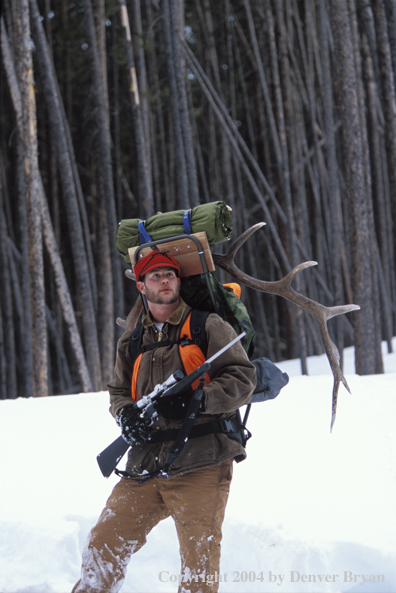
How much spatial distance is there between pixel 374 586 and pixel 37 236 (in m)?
4.01

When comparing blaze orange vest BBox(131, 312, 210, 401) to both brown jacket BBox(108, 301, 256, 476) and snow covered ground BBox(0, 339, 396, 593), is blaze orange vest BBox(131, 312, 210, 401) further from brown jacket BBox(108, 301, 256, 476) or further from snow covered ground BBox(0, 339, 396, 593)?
snow covered ground BBox(0, 339, 396, 593)

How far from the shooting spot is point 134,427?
1.51 meters

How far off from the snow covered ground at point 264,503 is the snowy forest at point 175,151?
2.07 meters

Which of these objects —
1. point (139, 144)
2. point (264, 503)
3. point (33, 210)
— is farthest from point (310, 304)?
point (139, 144)

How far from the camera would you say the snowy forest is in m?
5.11

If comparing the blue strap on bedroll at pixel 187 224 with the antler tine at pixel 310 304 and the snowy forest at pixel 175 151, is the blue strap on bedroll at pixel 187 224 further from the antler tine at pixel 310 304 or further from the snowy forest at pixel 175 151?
the snowy forest at pixel 175 151

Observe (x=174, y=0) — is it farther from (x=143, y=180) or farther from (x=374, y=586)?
(x=374, y=586)

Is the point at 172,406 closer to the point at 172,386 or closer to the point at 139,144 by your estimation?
the point at 172,386

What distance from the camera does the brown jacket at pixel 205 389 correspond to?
1.47 meters

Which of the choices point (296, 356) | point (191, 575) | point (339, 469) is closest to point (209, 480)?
point (191, 575)

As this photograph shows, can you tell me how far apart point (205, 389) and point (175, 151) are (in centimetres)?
430

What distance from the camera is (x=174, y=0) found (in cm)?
534

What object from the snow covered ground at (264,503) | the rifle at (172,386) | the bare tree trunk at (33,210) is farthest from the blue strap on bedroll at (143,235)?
the bare tree trunk at (33,210)

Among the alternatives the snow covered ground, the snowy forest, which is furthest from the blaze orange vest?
the snowy forest
